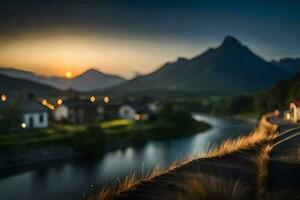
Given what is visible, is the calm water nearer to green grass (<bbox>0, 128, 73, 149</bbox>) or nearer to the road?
green grass (<bbox>0, 128, 73, 149</bbox>)

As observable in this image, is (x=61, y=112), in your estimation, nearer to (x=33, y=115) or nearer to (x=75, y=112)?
(x=75, y=112)

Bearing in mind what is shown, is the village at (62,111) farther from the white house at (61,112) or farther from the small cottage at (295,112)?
the small cottage at (295,112)

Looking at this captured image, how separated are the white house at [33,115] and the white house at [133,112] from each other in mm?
32090

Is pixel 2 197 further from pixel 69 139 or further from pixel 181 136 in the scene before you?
pixel 181 136

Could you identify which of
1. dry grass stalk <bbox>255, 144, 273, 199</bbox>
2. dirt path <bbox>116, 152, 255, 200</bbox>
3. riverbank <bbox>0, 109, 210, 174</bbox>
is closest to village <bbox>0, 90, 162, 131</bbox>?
riverbank <bbox>0, 109, 210, 174</bbox>

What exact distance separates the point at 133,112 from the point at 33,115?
35.0 meters

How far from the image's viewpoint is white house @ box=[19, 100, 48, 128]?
217ft

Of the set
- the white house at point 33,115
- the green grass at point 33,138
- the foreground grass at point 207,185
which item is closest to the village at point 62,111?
the white house at point 33,115

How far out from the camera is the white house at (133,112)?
324ft

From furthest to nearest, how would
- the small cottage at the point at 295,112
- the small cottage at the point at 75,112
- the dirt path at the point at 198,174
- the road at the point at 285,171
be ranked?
the small cottage at the point at 75,112 < the small cottage at the point at 295,112 < the road at the point at 285,171 < the dirt path at the point at 198,174

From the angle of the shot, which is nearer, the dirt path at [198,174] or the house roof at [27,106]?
the dirt path at [198,174]

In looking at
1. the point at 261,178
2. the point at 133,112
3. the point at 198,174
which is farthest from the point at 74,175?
the point at 133,112

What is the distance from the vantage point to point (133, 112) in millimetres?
99688

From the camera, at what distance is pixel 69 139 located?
59.2 metres
